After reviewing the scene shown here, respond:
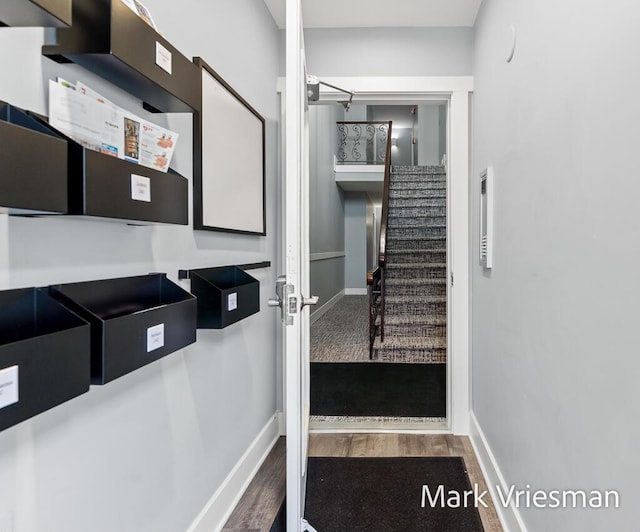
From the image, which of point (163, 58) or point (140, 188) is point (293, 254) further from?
point (163, 58)

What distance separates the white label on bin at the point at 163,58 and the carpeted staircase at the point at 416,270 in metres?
3.20

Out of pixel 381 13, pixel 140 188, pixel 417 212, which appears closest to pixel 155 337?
pixel 140 188

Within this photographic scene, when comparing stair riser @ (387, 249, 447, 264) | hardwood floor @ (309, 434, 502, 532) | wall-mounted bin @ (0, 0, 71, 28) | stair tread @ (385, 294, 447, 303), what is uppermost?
wall-mounted bin @ (0, 0, 71, 28)

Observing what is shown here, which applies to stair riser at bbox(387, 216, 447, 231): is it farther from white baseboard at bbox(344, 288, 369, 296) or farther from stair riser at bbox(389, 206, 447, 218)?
white baseboard at bbox(344, 288, 369, 296)

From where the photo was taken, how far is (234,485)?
6.00 feet

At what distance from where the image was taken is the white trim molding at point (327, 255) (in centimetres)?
538

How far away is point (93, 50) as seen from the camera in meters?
0.84

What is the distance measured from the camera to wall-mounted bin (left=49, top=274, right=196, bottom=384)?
86 centimetres

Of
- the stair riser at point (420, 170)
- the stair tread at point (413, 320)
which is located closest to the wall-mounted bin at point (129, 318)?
the stair tread at point (413, 320)

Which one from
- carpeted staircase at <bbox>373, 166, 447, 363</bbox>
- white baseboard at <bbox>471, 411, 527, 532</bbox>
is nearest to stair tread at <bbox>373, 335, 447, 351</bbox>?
carpeted staircase at <bbox>373, 166, 447, 363</bbox>

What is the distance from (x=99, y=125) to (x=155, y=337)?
0.50m

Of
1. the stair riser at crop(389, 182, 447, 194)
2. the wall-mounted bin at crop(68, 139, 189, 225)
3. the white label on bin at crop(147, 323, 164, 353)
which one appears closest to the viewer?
the wall-mounted bin at crop(68, 139, 189, 225)

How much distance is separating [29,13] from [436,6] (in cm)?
220

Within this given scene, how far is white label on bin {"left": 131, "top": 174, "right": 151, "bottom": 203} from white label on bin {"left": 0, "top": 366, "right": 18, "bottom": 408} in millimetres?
425
